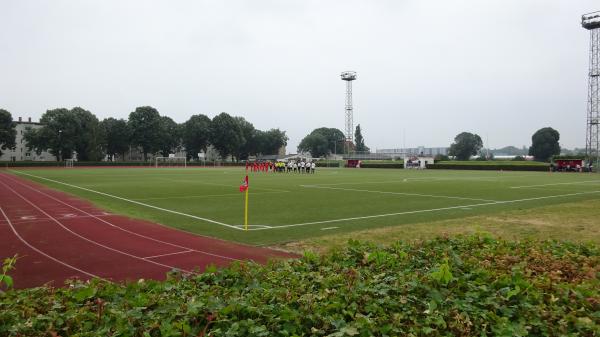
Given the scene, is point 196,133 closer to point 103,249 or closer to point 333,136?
point 333,136

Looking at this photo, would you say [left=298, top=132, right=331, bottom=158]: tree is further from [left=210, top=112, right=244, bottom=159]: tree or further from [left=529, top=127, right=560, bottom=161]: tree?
[left=529, top=127, right=560, bottom=161]: tree

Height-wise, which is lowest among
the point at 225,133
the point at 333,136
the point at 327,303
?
the point at 327,303

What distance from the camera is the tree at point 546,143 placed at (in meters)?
126

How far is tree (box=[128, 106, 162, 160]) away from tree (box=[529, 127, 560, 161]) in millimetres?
106700

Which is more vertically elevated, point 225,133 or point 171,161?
point 225,133

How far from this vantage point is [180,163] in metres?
102

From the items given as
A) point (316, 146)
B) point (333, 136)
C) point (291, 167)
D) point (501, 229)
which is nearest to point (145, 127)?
point (291, 167)

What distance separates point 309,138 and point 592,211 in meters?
132

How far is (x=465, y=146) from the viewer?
147875 millimetres

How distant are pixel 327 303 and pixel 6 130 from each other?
110 metres

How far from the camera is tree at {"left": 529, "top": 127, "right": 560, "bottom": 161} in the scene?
413ft

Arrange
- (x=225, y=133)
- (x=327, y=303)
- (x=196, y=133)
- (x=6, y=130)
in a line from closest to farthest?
(x=327, y=303), (x=6, y=130), (x=196, y=133), (x=225, y=133)

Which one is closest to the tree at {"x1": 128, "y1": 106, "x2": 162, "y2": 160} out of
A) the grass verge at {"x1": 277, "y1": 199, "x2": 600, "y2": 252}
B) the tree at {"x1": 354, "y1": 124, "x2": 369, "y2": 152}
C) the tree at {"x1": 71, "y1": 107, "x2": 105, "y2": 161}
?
the tree at {"x1": 71, "y1": 107, "x2": 105, "y2": 161}

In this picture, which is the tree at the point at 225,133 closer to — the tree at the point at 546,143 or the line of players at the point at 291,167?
the line of players at the point at 291,167
